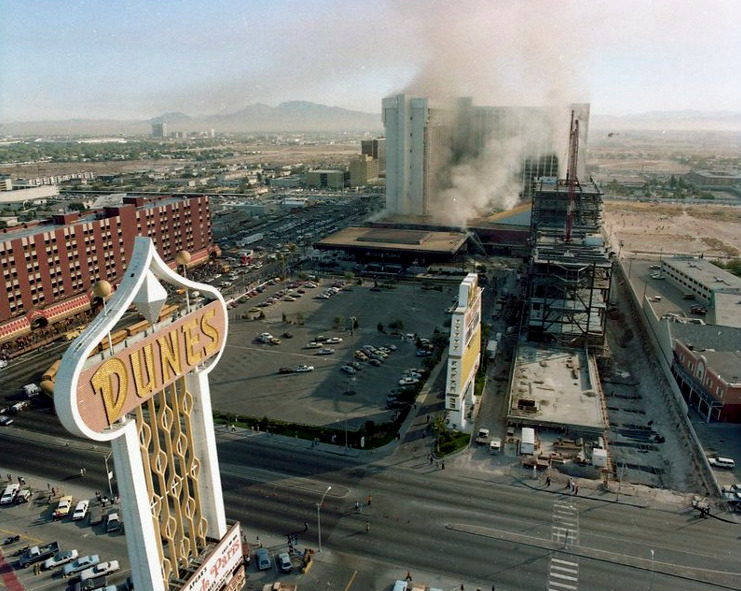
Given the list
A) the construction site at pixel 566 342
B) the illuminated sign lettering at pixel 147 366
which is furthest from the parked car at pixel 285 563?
the construction site at pixel 566 342

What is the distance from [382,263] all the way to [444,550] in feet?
154

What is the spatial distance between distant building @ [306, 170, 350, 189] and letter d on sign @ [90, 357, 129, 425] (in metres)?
126

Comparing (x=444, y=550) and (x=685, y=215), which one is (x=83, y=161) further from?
(x=444, y=550)

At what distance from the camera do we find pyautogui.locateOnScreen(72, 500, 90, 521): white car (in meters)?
24.7

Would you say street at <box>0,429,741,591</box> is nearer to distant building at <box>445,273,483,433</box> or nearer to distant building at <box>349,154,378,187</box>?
distant building at <box>445,273,483,433</box>

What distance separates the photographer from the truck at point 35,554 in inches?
872

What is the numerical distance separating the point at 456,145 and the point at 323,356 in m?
68.3

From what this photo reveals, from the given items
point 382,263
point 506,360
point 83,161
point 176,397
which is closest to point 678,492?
point 506,360

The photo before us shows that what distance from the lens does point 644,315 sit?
47750mm

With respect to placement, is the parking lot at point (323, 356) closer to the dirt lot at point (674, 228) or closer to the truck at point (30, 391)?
the truck at point (30, 391)

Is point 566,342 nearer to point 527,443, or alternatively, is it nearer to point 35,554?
point 527,443

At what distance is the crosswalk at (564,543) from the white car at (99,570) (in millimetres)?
15632

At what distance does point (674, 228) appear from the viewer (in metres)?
89.1

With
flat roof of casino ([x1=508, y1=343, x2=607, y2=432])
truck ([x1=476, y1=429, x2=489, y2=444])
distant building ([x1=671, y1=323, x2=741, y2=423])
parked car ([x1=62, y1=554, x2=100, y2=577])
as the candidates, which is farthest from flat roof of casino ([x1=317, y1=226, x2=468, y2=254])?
parked car ([x1=62, y1=554, x2=100, y2=577])
